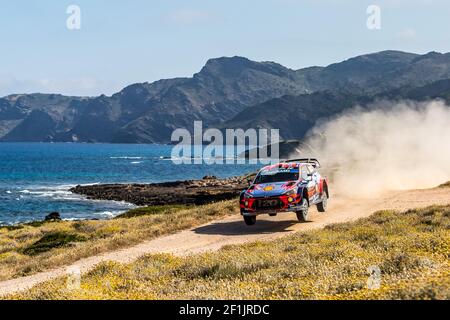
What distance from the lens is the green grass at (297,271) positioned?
1003cm

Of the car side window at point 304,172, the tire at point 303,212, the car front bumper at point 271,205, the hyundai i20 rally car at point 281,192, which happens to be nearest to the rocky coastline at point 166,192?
the car side window at point 304,172

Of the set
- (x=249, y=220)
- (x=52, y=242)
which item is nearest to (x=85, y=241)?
(x=52, y=242)

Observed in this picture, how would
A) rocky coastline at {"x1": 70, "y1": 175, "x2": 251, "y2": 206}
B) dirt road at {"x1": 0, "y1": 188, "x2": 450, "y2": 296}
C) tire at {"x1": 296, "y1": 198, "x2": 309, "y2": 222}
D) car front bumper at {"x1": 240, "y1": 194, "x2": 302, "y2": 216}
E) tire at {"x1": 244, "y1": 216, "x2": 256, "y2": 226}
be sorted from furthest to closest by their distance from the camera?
1. rocky coastline at {"x1": 70, "y1": 175, "x2": 251, "y2": 206}
2. tire at {"x1": 244, "y1": 216, "x2": 256, "y2": 226}
3. tire at {"x1": 296, "y1": 198, "x2": 309, "y2": 222}
4. car front bumper at {"x1": 240, "y1": 194, "x2": 302, "y2": 216}
5. dirt road at {"x1": 0, "y1": 188, "x2": 450, "y2": 296}

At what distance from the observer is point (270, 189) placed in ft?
72.7

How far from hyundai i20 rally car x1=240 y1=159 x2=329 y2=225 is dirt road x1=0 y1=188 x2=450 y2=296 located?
2.56ft

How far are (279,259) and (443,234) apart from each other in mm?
5668

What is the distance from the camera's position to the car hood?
21828 mm

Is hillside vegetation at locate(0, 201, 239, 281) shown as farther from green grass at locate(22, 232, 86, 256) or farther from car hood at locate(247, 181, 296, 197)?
car hood at locate(247, 181, 296, 197)

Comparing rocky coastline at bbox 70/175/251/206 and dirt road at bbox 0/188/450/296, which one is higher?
dirt road at bbox 0/188/450/296

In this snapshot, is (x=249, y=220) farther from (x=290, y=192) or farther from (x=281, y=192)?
(x=290, y=192)

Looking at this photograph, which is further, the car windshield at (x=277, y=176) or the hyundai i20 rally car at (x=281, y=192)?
the car windshield at (x=277, y=176)

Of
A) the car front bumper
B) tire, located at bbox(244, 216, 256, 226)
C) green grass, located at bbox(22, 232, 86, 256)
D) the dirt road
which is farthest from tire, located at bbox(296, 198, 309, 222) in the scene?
green grass, located at bbox(22, 232, 86, 256)

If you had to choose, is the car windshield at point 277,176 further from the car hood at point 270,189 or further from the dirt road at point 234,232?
the dirt road at point 234,232
